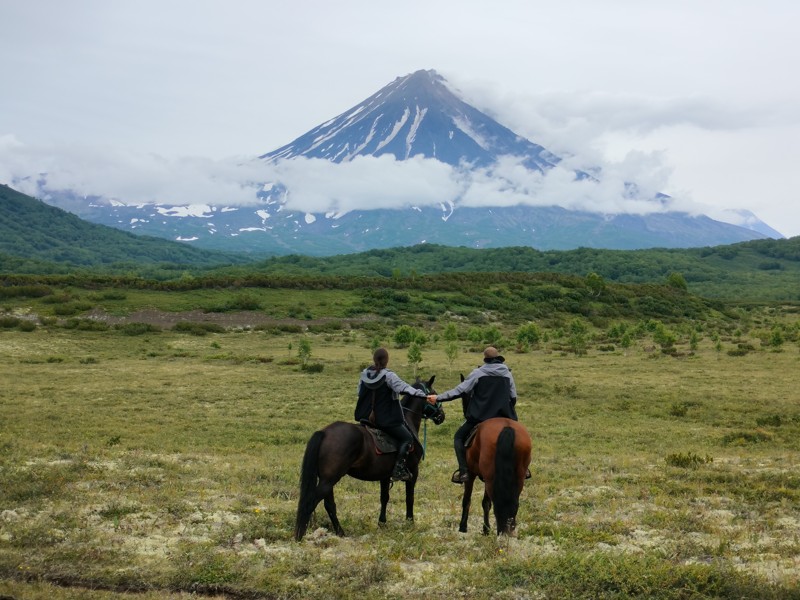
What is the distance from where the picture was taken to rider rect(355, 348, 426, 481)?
11.0 meters

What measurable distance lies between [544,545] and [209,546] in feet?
17.5

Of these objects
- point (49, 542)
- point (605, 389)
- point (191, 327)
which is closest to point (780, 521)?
point (49, 542)

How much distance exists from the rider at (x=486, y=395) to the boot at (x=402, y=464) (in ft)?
2.93

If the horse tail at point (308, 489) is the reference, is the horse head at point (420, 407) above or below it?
above

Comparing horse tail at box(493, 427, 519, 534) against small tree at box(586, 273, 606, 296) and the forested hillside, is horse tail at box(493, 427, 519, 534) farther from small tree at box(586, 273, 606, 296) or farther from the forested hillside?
the forested hillside

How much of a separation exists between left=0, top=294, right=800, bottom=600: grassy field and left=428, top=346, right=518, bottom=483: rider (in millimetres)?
1595

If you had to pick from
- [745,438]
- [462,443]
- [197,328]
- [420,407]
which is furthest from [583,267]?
[462,443]

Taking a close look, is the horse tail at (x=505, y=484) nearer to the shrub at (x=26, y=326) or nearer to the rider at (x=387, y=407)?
the rider at (x=387, y=407)

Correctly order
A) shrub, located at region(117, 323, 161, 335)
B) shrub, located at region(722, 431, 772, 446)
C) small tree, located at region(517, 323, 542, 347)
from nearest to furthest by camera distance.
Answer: shrub, located at region(722, 431, 772, 446) < small tree, located at region(517, 323, 542, 347) < shrub, located at region(117, 323, 161, 335)

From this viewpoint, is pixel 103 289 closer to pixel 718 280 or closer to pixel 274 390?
pixel 274 390

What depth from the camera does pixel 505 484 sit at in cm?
998

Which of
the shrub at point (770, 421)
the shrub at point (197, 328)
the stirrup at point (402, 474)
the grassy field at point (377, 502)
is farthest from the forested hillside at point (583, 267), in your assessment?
the stirrup at point (402, 474)

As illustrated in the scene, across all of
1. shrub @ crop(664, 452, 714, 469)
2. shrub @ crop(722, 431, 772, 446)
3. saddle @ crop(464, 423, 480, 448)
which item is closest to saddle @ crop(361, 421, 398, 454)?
saddle @ crop(464, 423, 480, 448)

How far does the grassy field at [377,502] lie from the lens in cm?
813
